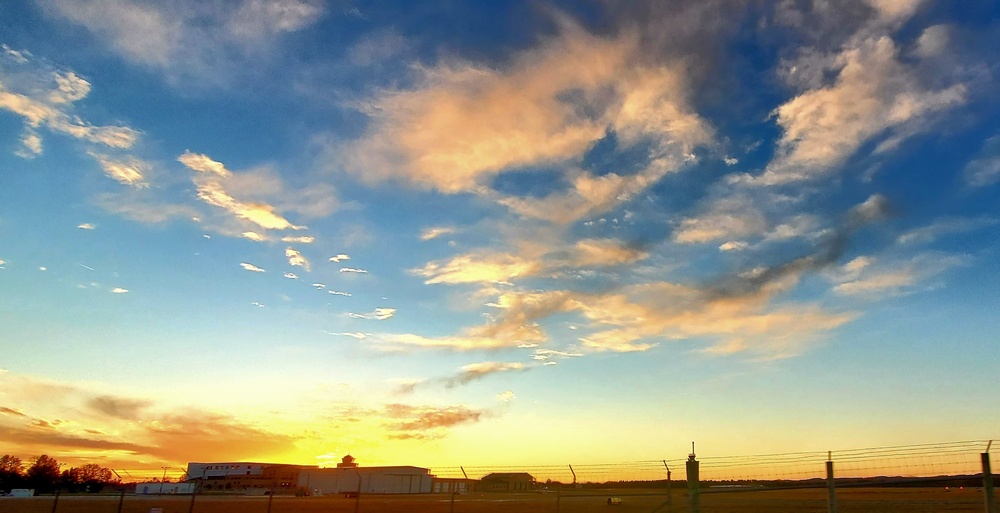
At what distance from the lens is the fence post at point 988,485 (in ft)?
41.7

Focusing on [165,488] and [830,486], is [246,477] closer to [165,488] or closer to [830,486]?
[165,488]

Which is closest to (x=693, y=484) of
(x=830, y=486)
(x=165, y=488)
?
(x=830, y=486)

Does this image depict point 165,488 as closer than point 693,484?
No

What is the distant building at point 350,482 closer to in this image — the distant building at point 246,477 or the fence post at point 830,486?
the distant building at point 246,477

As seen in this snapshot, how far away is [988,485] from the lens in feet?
41.6

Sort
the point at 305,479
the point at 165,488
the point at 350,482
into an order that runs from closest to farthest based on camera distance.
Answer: the point at 350,482 → the point at 305,479 → the point at 165,488

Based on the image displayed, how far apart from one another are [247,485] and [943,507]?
13356cm

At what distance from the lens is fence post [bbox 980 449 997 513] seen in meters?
12.7

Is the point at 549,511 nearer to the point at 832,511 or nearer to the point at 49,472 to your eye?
the point at 832,511

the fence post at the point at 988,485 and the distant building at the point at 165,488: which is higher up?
the fence post at the point at 988,485

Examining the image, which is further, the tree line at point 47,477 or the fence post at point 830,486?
the tree line at point 47,477

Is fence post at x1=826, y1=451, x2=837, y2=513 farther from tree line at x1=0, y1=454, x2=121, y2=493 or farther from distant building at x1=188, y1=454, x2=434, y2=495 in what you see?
tree line at x1=0, y1=454, x2=121, y2=493

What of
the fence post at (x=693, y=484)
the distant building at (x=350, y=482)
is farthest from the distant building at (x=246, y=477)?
the fence post at (x=693, y=484)

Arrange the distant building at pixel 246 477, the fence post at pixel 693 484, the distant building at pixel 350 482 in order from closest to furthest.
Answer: the fence post at pixel 693 484
the distant building at pixel 350 482
the distant building at pixel 246 477
